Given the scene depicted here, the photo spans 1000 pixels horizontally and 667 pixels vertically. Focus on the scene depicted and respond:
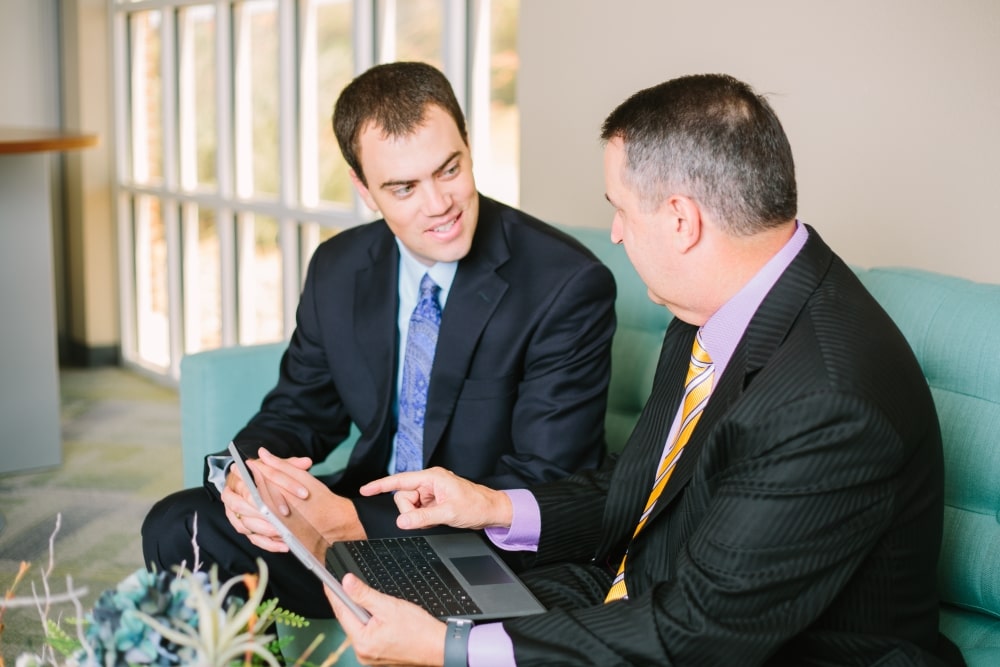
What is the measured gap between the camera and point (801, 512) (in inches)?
46.4

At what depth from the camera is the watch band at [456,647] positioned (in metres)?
1.30

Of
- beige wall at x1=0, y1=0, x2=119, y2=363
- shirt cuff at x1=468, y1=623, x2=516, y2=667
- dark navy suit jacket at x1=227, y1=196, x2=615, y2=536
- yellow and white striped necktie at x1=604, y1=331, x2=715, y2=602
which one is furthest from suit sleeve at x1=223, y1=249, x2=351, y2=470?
beige wall at x1=0, y1=0, x2=119, y2=363

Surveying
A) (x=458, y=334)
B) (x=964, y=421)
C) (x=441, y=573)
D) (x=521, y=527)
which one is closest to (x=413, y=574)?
(x=441, y=573)

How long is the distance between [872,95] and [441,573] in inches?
48.3

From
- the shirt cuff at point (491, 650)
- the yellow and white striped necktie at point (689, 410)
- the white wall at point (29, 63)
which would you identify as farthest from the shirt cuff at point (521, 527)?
the white wall at point (29, 63)

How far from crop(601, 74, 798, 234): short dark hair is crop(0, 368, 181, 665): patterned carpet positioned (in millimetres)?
1739

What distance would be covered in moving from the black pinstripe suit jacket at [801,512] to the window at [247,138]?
75.5 inches

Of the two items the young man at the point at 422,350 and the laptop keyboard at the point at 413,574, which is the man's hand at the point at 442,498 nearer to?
the laptop keyboard at the point at 413,574

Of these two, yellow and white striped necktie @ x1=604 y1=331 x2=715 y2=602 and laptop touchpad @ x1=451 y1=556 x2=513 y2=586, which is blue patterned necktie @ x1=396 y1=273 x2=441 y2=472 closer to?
laptop touchpad @ x1=451 y1=556 x2=513 y2=586

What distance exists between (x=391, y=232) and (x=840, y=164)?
2.96 feet

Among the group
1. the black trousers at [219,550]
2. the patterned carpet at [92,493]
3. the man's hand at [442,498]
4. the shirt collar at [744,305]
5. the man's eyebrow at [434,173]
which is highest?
the man's eyebrow at [434,173]

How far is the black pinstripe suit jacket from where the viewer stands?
118 cm

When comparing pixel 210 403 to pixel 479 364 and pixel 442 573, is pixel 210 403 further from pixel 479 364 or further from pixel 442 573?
pixel 442 573

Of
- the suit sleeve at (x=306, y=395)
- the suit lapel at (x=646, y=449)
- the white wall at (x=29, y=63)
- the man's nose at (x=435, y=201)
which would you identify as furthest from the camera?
the white wall at (x=29, y=63)
